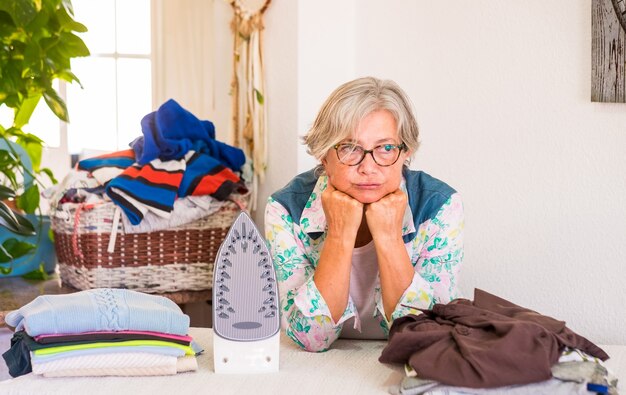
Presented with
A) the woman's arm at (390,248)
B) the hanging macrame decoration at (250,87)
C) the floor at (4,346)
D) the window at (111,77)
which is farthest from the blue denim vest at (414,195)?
the window at (111,77)

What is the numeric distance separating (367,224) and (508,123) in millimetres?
504

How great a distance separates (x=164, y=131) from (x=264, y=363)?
982mm

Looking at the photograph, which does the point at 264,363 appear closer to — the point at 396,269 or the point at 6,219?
the point at 396,269

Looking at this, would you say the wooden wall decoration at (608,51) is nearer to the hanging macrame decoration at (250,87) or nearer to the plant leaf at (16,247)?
the hanging macrame decoration at (250,87)

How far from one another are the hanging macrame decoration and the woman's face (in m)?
0.74

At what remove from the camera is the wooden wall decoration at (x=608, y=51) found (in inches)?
74.3

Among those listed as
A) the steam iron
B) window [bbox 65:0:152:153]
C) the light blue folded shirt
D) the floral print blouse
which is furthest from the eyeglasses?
window [bbox 65:0:152:153]

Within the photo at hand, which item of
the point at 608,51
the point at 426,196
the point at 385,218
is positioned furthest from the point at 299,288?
the point at 608,51

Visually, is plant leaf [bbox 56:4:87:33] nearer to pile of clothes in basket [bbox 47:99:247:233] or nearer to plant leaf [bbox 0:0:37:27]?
plant leaf [bbox 0:0:37:27]

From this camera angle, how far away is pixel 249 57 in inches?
96.9

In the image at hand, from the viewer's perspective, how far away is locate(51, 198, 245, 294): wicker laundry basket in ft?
7.44

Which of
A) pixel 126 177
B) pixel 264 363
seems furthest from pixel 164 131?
pixel 264 363

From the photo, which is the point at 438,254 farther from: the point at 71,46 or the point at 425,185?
the point at 71,46

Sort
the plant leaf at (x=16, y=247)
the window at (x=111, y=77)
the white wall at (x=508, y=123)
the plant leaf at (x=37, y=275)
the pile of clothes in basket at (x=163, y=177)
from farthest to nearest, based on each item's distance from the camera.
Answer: the window at (x=111, y=77) → the plant leaf at (x=37, y=275) → the plant leaf at (x=16, y=247) → the pile of clothes in basket at (x=163, y=177) → the white wall at (x=508, y=123)
